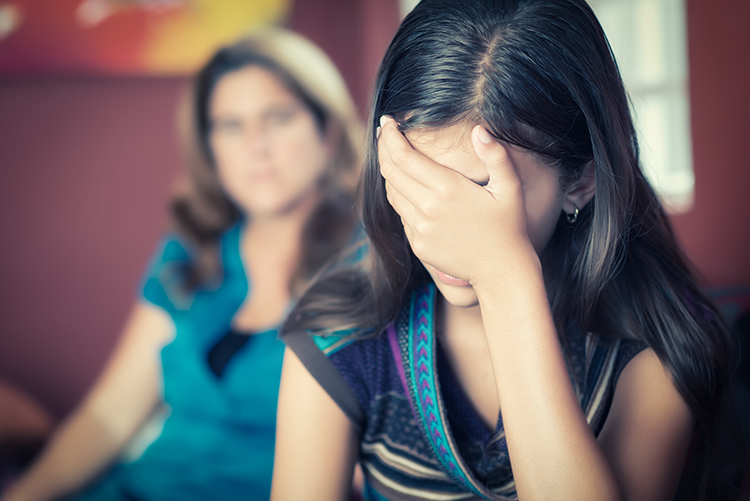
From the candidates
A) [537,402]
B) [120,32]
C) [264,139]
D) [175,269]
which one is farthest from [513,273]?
[120,32]

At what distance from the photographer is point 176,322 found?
1.34 m

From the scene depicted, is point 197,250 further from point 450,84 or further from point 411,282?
point 450,84

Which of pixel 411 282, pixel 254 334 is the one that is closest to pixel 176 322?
pixel 254 334

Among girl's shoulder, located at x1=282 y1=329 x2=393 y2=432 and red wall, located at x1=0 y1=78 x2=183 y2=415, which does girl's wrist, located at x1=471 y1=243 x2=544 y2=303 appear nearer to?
girl's shoulder, located at x1=282 y1=329 x2=393 y2=432

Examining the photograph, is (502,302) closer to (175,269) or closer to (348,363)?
(348,363)

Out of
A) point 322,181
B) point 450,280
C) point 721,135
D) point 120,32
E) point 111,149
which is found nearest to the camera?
point 450,280

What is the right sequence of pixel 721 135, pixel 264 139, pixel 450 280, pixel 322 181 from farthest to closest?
1. pixel 721 135
2. pixel 322 181
3. pixel 264 139
4. pixel 450 280

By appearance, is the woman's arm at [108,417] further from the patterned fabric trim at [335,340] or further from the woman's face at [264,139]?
the patterned fabric trim at [335,340]

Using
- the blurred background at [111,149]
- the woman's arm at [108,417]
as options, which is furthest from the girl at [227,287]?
the blurred background at [111,149]

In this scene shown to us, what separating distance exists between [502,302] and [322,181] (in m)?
0.99

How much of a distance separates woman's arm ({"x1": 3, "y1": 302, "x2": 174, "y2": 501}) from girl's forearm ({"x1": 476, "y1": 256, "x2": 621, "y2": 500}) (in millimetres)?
1050

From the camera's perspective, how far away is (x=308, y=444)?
70 centimetres

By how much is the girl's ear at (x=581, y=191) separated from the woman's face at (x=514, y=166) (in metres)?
Result: 0.03

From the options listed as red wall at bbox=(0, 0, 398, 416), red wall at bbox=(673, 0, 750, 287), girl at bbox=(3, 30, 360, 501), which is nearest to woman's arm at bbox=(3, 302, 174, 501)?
girl at bbox=(3, 30, 360, 501)
